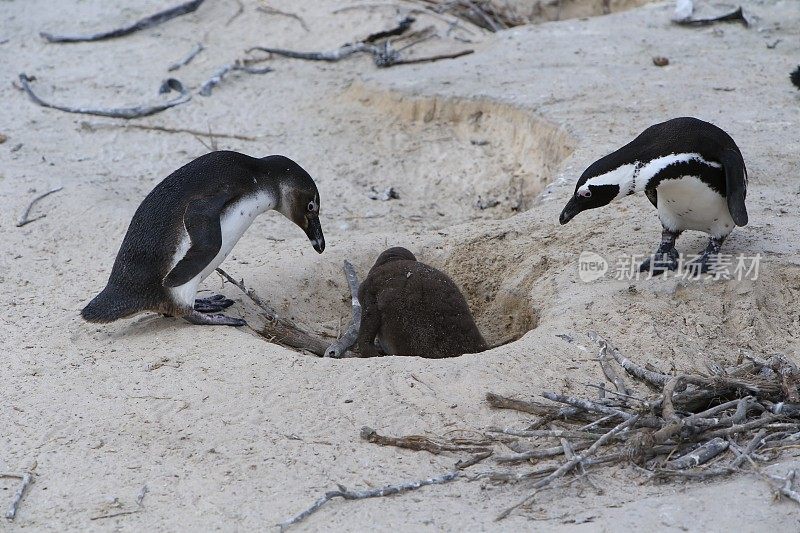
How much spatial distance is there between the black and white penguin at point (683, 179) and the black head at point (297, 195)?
1510mm

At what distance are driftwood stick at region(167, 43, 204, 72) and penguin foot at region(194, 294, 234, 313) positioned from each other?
495cm

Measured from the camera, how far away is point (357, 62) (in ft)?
33.1

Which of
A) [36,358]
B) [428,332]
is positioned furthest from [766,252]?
[36,358]

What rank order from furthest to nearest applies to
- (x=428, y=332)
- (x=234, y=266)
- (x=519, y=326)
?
1. (x=234, y=266)
2. (x=519, y=326)
3. (x=428, y=332)

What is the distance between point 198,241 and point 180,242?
0.21m

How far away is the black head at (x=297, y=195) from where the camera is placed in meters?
5.81

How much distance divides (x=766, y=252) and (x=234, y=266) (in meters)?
3.18

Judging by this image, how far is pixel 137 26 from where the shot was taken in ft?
35.7

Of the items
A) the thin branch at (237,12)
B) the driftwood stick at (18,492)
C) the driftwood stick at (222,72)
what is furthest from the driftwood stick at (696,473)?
the thin branch at (237,12)

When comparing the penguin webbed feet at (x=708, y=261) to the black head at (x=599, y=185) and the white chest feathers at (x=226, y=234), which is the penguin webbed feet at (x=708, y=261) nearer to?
the black head at (x=599, y=185)

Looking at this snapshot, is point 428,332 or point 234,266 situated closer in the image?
point 428,332

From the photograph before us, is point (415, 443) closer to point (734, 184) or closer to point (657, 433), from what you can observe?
point (657, 433)

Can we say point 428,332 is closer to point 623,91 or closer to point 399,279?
point 399,279

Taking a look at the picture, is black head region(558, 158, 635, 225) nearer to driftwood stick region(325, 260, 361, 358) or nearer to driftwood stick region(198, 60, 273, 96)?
driftwood stick region(325, 260, 361, 358)
